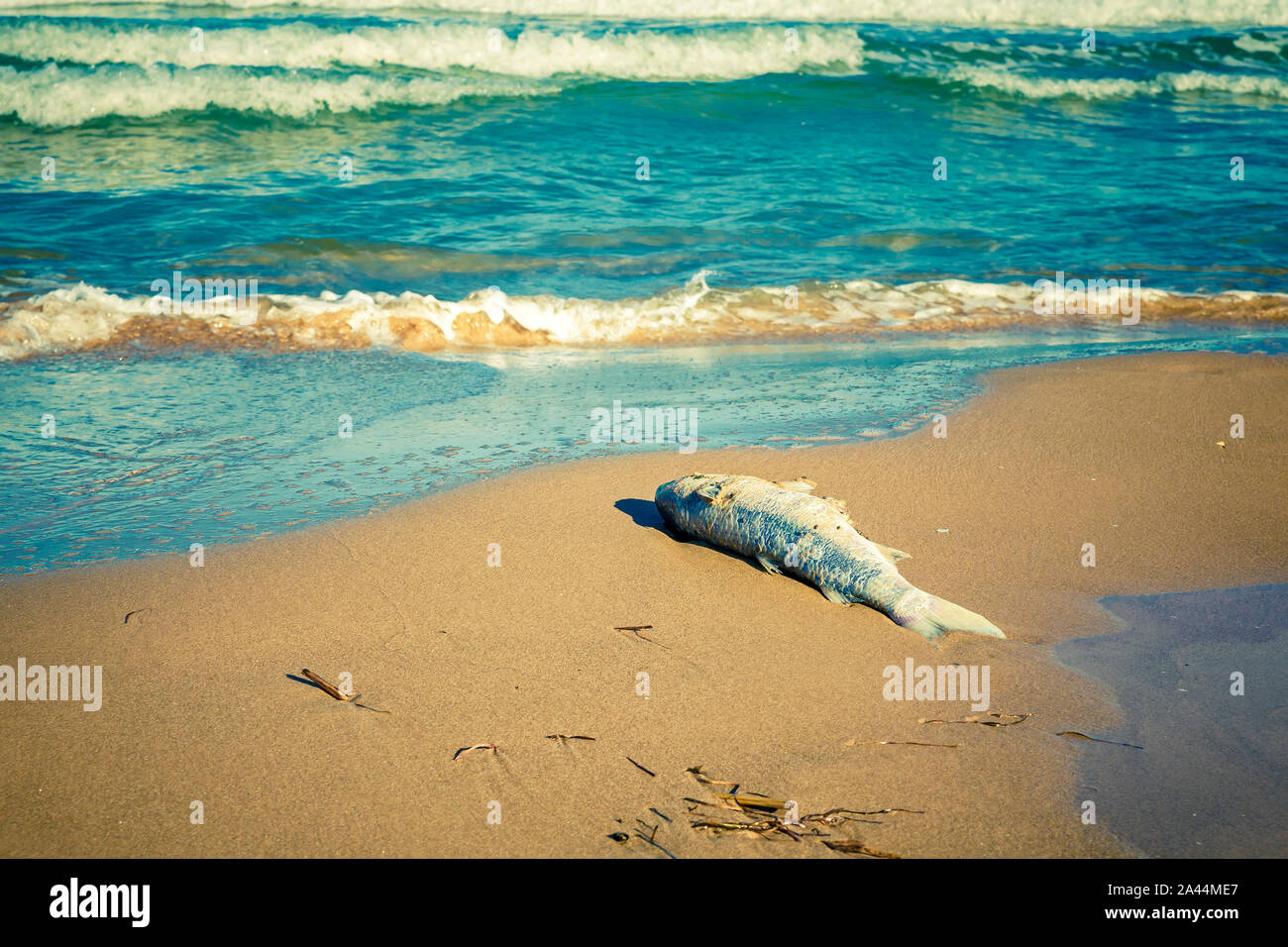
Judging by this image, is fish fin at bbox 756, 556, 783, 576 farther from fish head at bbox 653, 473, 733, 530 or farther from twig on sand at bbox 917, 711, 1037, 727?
twig on sand at bbox 917, 711, 1037, 727

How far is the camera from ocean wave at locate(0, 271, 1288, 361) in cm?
874

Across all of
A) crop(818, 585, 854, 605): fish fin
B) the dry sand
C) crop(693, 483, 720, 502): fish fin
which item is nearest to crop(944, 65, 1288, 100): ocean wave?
the dry sand

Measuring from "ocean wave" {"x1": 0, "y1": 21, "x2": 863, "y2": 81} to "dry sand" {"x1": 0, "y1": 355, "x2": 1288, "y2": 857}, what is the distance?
15583mm

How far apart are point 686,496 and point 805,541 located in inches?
30.1

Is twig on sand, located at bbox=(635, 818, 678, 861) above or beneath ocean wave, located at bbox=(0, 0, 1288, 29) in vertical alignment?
beneath

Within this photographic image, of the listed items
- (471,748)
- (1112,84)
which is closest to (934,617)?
(471,748)

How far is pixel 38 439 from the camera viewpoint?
20.4 ft

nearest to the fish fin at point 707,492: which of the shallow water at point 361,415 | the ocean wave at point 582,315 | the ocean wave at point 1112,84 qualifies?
the shallow water at point 361,415

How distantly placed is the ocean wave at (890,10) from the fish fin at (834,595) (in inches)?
859

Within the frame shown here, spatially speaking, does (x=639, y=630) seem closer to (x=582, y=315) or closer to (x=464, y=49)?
(x=582, y=315)

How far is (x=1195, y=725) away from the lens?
3.60 metres
